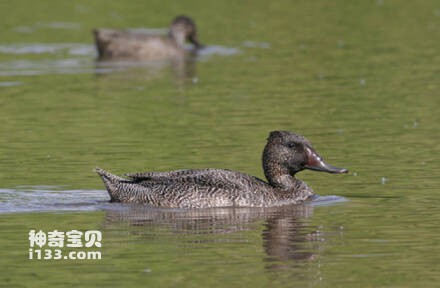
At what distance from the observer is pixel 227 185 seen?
15.3 m

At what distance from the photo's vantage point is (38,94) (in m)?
24.5

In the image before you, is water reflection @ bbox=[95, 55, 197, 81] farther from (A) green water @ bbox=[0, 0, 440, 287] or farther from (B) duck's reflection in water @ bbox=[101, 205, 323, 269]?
(B) duck's reflection in water @ bbox=[101, 205, 323, 269]

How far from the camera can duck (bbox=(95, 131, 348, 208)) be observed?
1522 cm

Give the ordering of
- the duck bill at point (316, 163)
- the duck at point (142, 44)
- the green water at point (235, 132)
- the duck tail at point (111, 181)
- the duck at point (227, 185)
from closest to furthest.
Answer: the green water at point (235, 132), the duck at point (227, 185), the duck tail at point (111, 181), the duck bill at point (316, 163), the duck at point (142, 44)

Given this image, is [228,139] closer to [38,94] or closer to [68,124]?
[68,124]

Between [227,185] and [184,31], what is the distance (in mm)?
16349

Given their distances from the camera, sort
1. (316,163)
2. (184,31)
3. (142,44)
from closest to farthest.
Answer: (316,163) < (142,44) < (184,31)

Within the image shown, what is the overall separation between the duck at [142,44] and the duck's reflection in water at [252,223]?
15.2m

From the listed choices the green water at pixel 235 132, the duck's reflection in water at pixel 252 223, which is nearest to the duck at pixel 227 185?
the duck's reflection in water at pixel 252 223

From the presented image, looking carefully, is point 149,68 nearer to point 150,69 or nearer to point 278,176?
point 150,69

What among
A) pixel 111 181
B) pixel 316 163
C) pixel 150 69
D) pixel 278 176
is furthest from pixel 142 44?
pixel 111 181

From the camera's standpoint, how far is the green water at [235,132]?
40.3 ft

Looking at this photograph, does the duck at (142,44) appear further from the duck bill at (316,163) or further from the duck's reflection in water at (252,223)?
the duck's reflection in water at (252,223)

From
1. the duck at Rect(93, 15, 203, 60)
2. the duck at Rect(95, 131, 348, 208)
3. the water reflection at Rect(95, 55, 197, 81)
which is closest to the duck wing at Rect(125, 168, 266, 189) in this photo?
the duck at Rect(95, 131, 348, 208)
